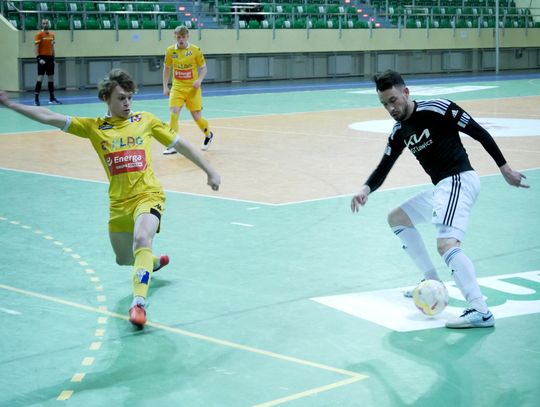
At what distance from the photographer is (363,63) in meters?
39.9

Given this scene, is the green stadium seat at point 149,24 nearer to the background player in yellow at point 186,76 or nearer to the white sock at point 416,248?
the background player in yellow at point 186,76

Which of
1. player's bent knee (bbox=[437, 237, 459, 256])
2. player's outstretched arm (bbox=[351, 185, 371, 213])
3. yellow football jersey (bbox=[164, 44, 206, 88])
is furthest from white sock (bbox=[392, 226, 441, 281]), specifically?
yellow football jersey (bbox=[164, 44, 206, 88])

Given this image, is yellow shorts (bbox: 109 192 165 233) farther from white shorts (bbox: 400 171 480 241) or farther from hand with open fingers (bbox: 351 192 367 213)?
white shorts (bbox: 400 171 480 241)

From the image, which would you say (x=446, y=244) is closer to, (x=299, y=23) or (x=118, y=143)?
(x=118, y=143)

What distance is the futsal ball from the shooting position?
21.2ft

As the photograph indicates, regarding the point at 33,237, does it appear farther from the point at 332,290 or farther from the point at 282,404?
the point at 282,404

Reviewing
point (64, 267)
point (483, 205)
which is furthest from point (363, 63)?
point (64, 267)

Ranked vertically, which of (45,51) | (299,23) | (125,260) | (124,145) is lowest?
(125,260)

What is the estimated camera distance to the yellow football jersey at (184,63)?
1628 centimetres

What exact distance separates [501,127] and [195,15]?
18.2m

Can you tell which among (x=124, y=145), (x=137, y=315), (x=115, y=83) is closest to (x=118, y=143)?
(x=124, y=145)

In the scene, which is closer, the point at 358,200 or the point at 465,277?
the point at 465,277

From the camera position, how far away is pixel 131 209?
691cm

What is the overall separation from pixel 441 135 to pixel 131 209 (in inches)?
89.5
